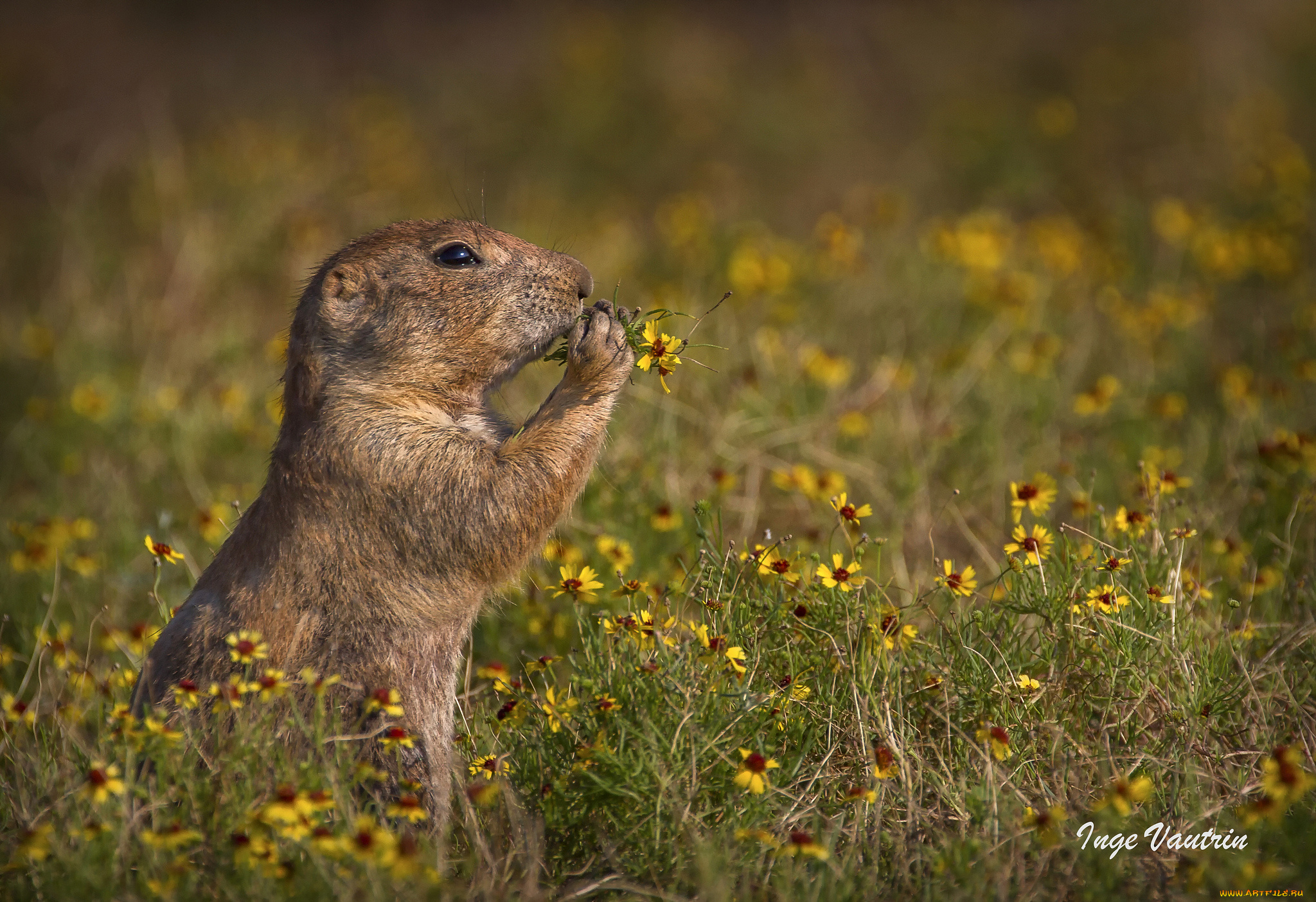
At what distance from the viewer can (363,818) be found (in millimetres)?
2625

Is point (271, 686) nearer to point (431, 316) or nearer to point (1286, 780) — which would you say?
point (431, 316)

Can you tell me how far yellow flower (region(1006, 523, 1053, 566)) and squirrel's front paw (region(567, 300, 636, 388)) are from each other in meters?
1.39

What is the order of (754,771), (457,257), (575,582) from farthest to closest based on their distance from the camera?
(457,257) → (575,582) → (754,771)

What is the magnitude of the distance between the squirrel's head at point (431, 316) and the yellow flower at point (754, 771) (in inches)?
67.4

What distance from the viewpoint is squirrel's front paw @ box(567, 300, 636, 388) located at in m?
3.80

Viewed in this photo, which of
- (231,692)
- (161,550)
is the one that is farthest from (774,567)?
(161,550)

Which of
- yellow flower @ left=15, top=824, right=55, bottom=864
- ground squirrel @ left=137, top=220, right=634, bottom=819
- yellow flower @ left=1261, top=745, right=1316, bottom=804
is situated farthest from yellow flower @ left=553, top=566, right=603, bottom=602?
yellow flower @ left=1261, top=745, right=1316, bottom=804

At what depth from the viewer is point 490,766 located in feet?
10.6

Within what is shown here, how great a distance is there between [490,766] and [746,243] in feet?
15.4

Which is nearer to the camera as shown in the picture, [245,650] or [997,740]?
[245,650]

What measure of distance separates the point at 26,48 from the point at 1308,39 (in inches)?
565

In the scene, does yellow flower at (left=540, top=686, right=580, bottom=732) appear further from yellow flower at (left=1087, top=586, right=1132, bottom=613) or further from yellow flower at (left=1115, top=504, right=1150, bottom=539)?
yellow flower at (left=1115, top=504, right=1150, bottom=539)

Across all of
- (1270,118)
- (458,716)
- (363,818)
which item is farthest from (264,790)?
(1270,118)

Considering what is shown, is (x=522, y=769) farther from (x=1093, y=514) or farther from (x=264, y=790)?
(x=1093, y=514)
